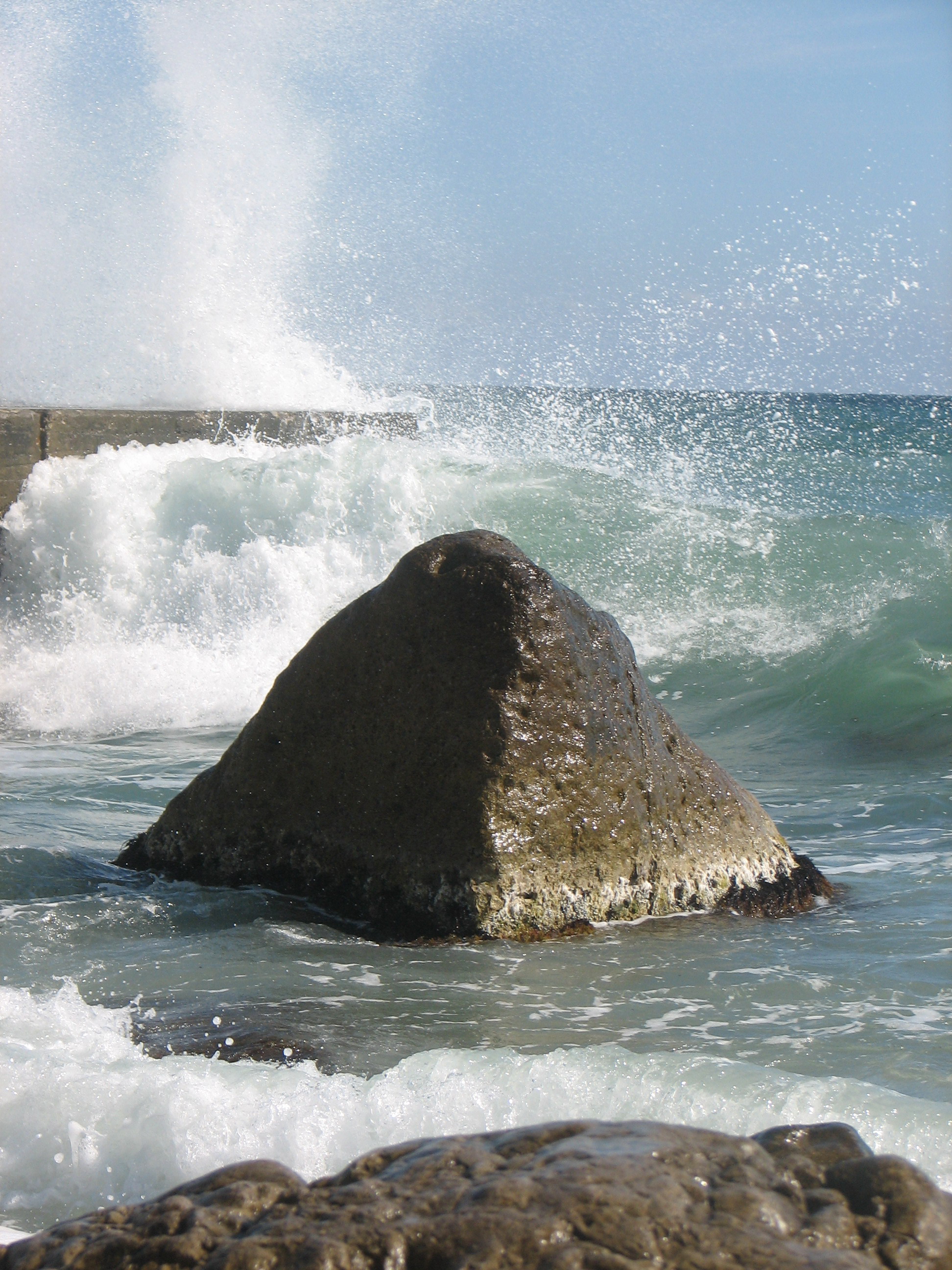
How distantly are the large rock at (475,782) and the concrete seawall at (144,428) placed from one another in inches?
299

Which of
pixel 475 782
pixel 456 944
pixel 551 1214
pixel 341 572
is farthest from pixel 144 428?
pixel 551 1214

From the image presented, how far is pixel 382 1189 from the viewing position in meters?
1.46

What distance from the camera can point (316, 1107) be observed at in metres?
2.30

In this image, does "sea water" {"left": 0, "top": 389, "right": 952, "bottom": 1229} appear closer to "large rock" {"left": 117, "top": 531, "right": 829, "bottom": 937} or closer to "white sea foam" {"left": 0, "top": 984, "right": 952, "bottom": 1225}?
"white sea foam" {"left": 0, "top": 984, "right": 952, "bottom": 1225}

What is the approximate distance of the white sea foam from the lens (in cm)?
218

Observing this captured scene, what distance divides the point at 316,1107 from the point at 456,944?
1109mm

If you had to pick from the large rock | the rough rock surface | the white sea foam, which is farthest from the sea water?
the rough rock surface

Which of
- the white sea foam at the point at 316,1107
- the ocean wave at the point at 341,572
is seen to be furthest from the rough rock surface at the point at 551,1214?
the ocean wave at the point at 341,572

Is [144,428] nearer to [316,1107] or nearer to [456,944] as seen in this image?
[456,944]

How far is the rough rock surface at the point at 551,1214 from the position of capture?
51.8 inches

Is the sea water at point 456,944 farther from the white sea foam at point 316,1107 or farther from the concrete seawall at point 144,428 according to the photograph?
the concrete seawall at point 144,428

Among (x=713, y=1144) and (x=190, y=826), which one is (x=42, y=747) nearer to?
(x=190, y=826)

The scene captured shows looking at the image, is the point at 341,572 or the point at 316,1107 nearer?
the point at 316,1107

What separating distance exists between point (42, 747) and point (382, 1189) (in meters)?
6.19
